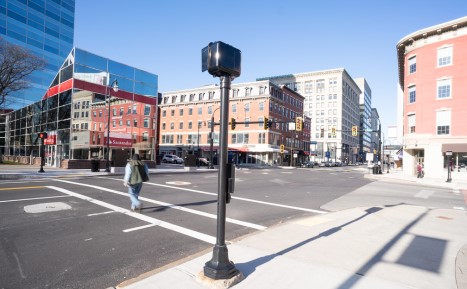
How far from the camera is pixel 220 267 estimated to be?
3.75 m

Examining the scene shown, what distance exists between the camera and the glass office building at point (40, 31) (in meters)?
61.1

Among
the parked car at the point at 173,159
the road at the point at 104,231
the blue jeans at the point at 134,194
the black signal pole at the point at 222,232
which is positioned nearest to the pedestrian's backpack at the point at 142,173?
the blue jeans at the point at 134,194

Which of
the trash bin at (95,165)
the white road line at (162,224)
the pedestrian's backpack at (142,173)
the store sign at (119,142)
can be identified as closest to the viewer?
the white road line at (162,224)

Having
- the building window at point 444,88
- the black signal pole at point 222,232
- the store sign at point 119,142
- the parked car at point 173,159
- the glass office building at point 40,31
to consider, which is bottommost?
the parked car at point 173,159

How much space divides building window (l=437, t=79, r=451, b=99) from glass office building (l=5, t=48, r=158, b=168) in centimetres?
3181

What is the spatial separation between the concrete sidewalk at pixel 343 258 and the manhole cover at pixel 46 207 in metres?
5.99

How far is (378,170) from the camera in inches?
1496

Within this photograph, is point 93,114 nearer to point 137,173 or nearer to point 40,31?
point 137,173

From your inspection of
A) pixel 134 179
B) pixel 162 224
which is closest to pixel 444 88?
pixel 134 179

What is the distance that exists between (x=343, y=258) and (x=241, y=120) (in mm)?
55919

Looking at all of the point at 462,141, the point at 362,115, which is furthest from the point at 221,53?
the point at 362,115

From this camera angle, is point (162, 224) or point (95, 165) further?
point (95, 165)

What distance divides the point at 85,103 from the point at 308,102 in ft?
292

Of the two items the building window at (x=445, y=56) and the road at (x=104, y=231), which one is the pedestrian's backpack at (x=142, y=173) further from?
the building window at (x=445, y=56)
